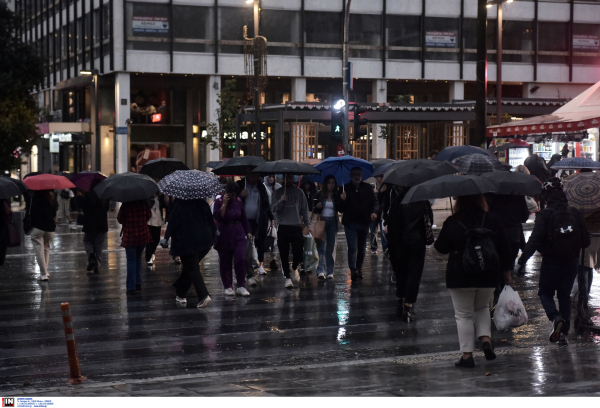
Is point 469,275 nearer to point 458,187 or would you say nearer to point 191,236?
point 458,187

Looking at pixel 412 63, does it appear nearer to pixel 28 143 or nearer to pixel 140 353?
pixel 28 143

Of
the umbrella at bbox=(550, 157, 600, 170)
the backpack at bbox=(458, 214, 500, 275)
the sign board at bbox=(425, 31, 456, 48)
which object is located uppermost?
the sign board at bbox=(425, 31, 456, 48)

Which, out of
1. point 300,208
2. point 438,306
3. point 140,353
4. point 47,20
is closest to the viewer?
point 140,353

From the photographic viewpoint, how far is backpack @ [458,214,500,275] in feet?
24.8

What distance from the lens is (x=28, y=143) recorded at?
32312 millimetres

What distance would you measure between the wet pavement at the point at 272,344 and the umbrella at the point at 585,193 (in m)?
1.43

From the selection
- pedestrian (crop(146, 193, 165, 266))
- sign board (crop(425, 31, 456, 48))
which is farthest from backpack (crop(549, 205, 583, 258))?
sign board (crop(425, 31, 456, 48))

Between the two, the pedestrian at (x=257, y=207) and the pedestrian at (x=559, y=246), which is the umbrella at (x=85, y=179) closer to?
the pedestrian at (x=257, y=207)

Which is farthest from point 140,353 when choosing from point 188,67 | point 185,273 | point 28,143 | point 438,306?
point 188,67

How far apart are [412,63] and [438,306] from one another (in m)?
37.1

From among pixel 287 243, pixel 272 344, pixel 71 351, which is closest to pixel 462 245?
pixel 272 344

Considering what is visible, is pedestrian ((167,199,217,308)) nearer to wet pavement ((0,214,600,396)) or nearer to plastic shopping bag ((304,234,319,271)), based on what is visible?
wet pavement ((0,214,600,396))

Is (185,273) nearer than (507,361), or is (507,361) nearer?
(507,361)

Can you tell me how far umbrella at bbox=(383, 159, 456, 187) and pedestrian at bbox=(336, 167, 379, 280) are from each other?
2.12 m
